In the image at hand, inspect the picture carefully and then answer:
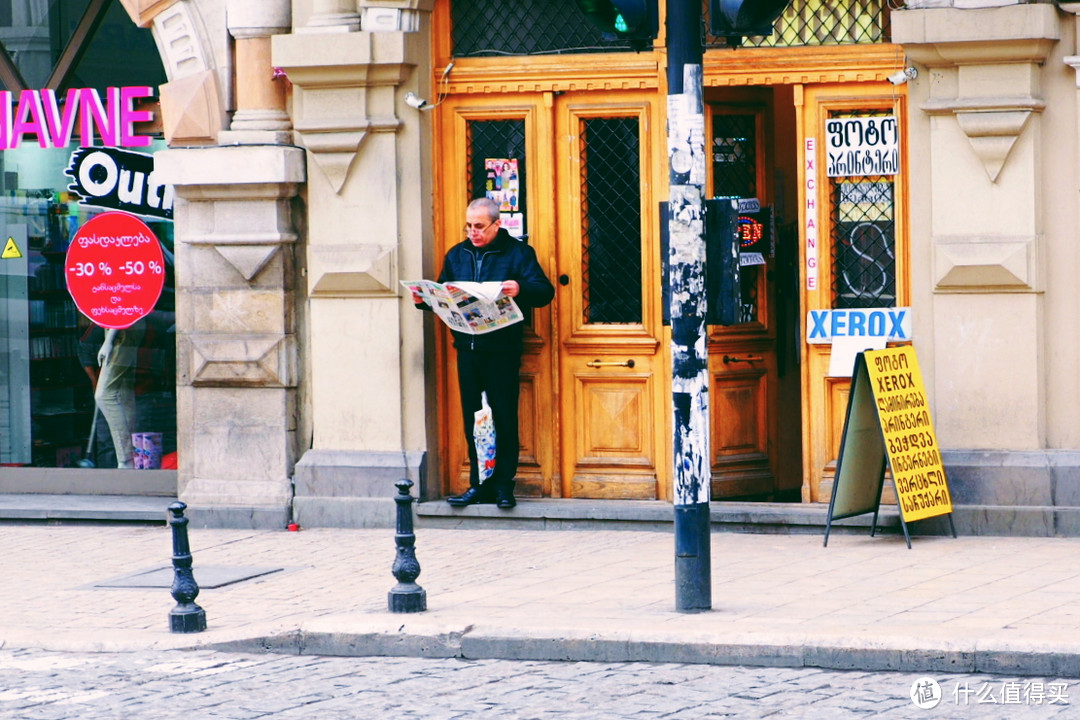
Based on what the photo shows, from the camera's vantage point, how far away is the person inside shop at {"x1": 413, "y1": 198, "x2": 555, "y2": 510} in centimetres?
1170

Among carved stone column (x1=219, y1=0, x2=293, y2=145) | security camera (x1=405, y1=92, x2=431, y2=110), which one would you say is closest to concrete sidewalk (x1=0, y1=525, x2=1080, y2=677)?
carved stone column (x1=219, y1=0, x2=293, y2=145)

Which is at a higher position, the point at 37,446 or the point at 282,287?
the point at 282,287

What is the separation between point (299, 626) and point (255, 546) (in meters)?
2.92

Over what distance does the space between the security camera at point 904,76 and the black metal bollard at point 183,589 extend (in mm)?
5013

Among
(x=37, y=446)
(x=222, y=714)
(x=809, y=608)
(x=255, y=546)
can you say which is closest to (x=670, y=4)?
(x=809, y=608)

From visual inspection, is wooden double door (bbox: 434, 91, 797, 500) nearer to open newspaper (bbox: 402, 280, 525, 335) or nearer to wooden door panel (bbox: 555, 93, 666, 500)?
wooden door panel (bbox: 555, 93, 666, 500)

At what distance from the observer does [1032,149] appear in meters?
10.7

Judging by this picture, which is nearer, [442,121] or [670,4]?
[670,4]

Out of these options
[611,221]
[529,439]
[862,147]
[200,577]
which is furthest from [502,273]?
[200,577]

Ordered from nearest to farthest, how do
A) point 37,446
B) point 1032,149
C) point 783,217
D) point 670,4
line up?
point 670,4 → point 1032,149 → point 783,217 → point 37,446

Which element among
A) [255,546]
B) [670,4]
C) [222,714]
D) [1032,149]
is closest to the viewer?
[222,714]

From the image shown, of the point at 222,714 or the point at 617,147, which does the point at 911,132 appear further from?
the point at 222,714

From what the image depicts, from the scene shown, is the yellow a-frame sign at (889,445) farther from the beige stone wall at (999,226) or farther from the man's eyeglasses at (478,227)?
the man's eyeglasses at (478,227)

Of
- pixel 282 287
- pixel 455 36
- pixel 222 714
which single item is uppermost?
pixel 455 36
